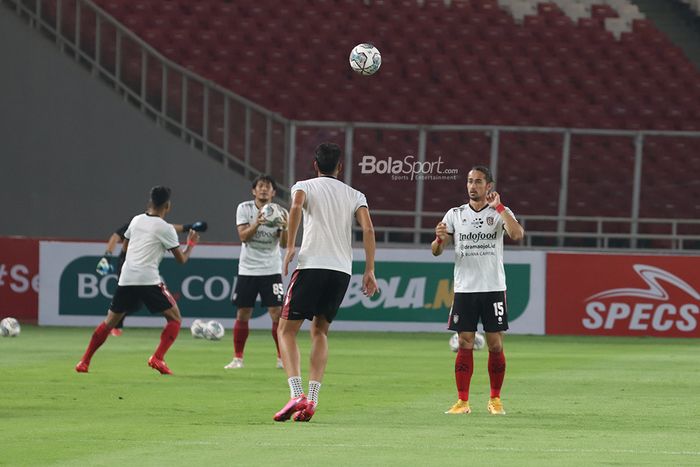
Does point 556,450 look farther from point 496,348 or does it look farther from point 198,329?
point 198,329

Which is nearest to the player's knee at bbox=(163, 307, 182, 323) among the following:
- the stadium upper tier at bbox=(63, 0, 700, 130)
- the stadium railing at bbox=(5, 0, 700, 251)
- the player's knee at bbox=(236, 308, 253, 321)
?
the player's knee at bbox=(236, 308, 253, 321)

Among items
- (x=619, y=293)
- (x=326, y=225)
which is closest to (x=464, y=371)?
(x=326, y=225)

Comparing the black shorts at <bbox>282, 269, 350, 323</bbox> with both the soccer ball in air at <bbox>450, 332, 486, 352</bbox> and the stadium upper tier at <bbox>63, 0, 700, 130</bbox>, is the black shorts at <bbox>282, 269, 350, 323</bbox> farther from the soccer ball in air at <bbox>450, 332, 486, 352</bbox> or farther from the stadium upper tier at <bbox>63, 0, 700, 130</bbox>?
the stadium upper tier at <bbox>63, 0, 700, 130</bbox>

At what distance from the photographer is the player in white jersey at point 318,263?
36.7 ft

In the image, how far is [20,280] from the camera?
83.5ft

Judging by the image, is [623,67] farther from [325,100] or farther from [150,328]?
[150,328]

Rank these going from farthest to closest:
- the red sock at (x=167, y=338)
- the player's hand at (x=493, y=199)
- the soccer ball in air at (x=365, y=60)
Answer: the soccer ball in air at (x=365, y=60), the red sock at (x=167, y=338), the player's hand at (x=493, y=199)

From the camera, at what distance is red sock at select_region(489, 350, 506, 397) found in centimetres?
1216

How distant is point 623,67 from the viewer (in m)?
31.0

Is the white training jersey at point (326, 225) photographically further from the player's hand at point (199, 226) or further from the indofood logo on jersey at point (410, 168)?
the indofood logo on jersey at point (410, 168)

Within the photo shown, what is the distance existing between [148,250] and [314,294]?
5.80m

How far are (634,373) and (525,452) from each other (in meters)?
8.34

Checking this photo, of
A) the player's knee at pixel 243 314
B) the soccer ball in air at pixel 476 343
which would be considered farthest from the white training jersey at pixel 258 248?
the soccer ball in air at pixel 476 343

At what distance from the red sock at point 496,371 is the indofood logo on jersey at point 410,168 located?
13.2 meters
